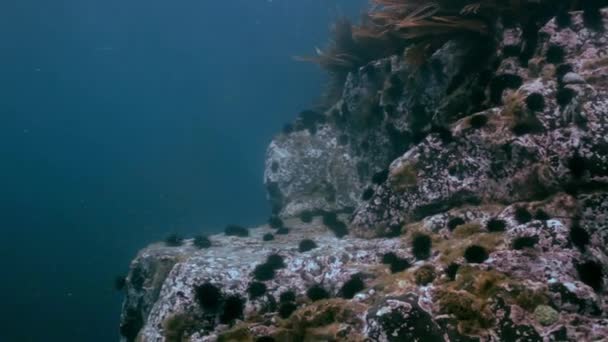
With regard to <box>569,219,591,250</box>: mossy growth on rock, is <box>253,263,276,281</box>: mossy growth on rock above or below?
below

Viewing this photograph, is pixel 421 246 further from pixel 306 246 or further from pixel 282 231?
pixel 282 231

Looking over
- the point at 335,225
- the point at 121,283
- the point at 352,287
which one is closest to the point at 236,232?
the point at 335,225

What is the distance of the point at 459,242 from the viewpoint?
320 inches

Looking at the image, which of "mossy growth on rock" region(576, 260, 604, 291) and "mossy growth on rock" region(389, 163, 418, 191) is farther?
"mossy growth on rock" region(389, 163, 418, 191)

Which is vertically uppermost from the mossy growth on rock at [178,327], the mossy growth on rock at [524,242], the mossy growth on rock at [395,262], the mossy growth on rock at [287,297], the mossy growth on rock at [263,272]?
the mossy growth on rock at [524,242]

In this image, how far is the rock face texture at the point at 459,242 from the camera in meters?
6.37

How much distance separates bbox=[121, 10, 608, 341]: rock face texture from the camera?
251 inches

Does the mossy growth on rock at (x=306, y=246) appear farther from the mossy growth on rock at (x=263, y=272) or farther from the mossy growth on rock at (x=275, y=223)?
the mossy growth on rock at (x=275, y=223)

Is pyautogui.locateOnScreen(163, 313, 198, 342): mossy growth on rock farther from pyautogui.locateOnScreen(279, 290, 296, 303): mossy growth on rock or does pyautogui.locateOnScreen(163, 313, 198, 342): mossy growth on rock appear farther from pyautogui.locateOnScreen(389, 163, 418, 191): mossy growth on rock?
pyautogui.locateOnScreen(389, 163, 418, 191): mossy growth on rock

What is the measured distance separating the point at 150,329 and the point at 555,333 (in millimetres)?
6745

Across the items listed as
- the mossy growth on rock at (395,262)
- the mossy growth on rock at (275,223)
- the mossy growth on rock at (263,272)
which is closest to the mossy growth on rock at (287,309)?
the mossy growth on rock at (263,272)

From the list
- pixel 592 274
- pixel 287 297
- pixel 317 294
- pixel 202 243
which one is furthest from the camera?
pixel 202 243

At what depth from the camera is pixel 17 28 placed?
94.4 m

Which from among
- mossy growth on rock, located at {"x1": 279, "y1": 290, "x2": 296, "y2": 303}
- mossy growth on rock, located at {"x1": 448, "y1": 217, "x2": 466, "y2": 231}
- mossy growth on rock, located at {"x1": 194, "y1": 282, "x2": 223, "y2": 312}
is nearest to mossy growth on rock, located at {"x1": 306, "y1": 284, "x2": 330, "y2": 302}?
mossy growth on rock, located at {"x1": 279, "y1": 290, "x2": 296, "y2": 303}
